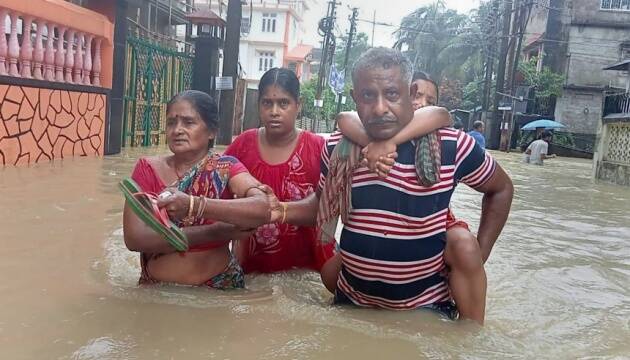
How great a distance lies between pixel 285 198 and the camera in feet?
10.5

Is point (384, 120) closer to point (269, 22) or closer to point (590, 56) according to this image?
point (590, 56)

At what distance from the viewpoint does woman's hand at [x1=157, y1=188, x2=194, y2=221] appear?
2.20m

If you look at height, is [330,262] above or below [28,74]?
below

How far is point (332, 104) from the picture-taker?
41406 millimetres

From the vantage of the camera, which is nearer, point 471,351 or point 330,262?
point 471,351

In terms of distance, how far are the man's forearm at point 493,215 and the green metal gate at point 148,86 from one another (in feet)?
32.0

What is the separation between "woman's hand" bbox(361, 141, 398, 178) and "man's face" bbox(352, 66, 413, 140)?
46 millimetres

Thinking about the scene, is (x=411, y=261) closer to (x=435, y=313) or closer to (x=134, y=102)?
(x=435, y=313)

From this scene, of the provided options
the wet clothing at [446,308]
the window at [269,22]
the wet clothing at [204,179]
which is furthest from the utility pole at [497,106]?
the wet clothing at [204,179]

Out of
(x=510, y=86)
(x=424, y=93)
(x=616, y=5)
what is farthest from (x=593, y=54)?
(x=424, y=93)

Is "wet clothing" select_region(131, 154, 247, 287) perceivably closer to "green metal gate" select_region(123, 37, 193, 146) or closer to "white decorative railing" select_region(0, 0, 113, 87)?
"white decorative railing" select_region(0, 0, 113, 87)

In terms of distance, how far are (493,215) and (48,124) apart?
6.49 m

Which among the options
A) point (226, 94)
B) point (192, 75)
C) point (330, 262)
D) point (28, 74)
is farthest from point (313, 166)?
point (192, 75)

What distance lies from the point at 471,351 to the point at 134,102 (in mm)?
10565
